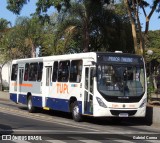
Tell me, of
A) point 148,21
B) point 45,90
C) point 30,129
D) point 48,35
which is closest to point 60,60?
point 45,90

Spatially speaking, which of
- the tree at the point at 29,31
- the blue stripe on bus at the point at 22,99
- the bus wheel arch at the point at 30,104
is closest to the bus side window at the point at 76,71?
the bus wheel arch at the point at 30,104

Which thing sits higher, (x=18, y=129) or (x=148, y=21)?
(x=148, y=21)

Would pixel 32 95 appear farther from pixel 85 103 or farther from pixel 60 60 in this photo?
pixel 85 103

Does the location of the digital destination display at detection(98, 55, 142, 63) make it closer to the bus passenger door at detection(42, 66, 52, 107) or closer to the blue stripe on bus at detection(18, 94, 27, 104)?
the bus passenger door at detection(42, 66, 52, 107)

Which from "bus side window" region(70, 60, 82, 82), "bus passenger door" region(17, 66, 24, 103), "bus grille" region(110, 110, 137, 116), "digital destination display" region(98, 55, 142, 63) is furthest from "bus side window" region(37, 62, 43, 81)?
"bus grille" region(110, 110, 137, 116)

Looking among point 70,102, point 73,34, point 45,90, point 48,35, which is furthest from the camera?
point 48,35

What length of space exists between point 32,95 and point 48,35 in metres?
25.6

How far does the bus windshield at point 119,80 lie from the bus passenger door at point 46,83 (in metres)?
4.71

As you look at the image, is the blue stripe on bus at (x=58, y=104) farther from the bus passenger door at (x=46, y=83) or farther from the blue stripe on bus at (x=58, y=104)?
the bus passenger door at (x=46, y=83)

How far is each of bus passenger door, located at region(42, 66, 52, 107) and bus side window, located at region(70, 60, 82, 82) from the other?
243cm

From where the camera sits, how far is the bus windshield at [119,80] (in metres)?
18.0

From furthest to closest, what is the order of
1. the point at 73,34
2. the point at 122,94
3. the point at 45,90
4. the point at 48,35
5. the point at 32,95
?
the point at 48,35, the point at 73,34, the point at 32,95, the point at 45,90, the point at 122,94

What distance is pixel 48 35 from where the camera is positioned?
1940 inches

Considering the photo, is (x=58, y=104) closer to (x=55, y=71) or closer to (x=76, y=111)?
(x=55, y=71)
